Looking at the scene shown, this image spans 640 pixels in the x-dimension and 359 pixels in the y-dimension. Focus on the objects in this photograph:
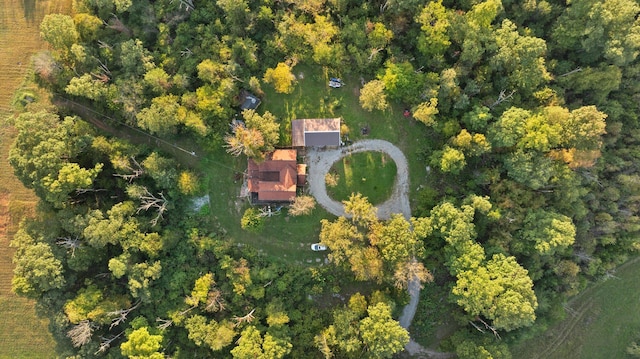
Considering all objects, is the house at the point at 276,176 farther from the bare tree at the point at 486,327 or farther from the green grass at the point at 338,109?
the bare tree at the point at 486,327

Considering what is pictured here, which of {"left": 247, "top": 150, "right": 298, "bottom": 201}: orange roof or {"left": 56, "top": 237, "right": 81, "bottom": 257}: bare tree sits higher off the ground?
{"left": 247, "top": 150, "right": 298, "bottom": 201}: orange roof

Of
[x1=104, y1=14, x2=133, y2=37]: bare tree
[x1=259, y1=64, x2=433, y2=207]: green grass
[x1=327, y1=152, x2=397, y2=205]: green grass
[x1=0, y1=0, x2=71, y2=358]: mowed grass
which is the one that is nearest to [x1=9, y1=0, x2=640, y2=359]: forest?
[x1=104, y1=14, x2=133, y2=37]: bare tree

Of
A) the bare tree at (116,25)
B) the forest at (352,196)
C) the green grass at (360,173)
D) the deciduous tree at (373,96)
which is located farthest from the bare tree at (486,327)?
the bare tree at (116,25)

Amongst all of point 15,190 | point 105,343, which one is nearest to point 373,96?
point 105,343

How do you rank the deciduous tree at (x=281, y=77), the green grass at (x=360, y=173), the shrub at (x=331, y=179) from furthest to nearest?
the green grass at (x=360, y=173)
the shrub at (x=331, y=179)
the deciduous tree at (x=281, y=77)

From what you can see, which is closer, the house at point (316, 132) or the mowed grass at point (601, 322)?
the house at point (316, 132)

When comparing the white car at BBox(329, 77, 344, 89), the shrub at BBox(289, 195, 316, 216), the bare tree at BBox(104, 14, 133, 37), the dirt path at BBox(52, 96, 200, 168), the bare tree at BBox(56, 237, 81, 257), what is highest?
the bare tree at BBox(104, 14, 133, 37)

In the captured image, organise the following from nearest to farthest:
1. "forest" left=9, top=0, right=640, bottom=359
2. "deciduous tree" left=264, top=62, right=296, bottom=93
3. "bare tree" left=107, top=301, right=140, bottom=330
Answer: "forest" left=9, top=0, right=640, bottom=359 < "deciduous tree" left=264, top=62, right=296, bottom=93 < "bare tree" left=107, top=301, right=140, bottom=330

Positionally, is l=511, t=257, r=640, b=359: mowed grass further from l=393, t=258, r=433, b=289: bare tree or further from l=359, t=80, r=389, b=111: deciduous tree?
l=359, t=80, r=389, b=111: deciduous tree
